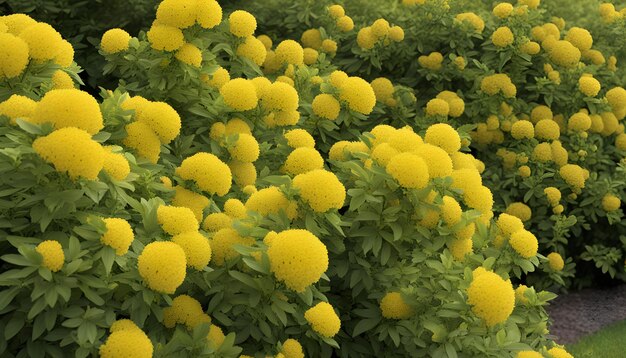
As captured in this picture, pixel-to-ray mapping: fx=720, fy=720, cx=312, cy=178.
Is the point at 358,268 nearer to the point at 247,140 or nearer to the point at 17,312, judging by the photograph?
the point at 247,140

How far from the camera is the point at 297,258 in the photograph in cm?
258

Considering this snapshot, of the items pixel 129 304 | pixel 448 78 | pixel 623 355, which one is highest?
pixel 129 304

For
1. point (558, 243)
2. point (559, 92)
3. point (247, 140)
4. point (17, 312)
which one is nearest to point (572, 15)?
point (559, 92)

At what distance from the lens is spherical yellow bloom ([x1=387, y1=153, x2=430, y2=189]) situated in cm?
298

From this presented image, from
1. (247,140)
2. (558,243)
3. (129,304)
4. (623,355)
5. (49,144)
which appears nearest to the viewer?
(49,144)

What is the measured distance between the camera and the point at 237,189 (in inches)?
150

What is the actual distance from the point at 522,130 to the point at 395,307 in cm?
343

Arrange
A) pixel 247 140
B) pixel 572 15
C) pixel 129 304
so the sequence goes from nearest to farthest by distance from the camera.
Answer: pixel 129 304
pixel 247 140
pixel 572 15

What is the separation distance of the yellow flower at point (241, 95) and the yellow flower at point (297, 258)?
1.43 metres

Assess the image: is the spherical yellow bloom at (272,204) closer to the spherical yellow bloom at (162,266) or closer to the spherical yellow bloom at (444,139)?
the spherical yellow bloom at (162,266)

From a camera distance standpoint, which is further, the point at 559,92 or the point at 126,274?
the point at 559,92

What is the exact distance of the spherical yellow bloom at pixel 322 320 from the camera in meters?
2.80

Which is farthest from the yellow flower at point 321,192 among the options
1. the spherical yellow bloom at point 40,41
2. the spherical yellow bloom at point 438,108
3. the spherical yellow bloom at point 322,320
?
the spherical yellow bloom at point 438,108

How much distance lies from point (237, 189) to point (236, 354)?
1281 mm
